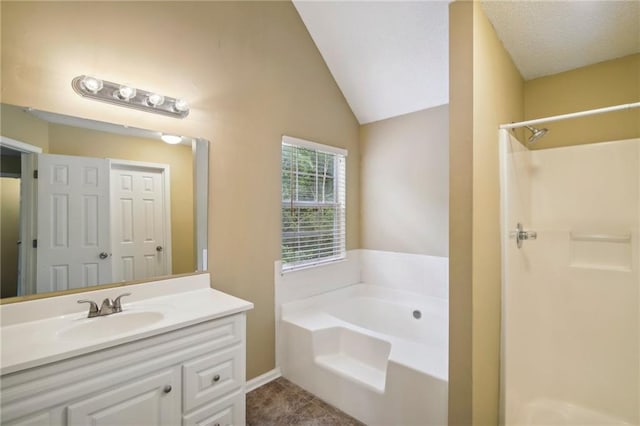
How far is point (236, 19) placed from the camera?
2180 mm

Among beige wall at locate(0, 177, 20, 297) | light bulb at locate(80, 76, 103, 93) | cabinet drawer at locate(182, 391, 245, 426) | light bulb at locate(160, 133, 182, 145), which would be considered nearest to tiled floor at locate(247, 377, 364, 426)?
cabinet drawer at locate(182, 391, 245, 426)

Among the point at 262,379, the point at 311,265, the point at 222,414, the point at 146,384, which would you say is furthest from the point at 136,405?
the point at 311,265

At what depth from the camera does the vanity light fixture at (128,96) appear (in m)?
1.52

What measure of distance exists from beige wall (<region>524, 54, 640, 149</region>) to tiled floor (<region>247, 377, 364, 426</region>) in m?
2.39

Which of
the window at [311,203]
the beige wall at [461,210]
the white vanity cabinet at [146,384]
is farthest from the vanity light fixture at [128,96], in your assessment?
the beige wall at [461,210]

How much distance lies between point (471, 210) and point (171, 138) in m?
1.79

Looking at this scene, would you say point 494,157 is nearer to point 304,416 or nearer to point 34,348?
point 304,416

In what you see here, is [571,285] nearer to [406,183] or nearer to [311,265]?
[406,183]

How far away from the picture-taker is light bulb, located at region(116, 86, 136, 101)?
5.30 feet

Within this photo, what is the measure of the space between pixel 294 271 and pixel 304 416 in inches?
41.8

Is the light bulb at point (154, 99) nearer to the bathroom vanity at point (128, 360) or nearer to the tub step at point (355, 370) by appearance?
the bathroom vanity at point (128, 360)

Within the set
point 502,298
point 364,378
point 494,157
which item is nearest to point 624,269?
point 502,298

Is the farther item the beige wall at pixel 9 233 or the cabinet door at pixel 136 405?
the beige wall at pixel 9 233

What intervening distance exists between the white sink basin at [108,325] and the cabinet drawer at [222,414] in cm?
51
